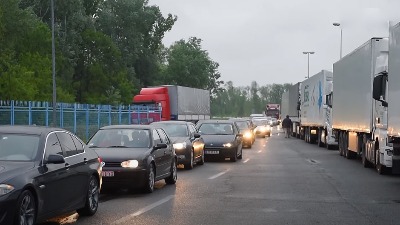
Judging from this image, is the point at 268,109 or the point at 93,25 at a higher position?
the point at 93,25

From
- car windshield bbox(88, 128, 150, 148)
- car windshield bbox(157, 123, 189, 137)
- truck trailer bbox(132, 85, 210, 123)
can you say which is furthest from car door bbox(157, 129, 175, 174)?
truck trailer bbox(132, 85, 210, 123)

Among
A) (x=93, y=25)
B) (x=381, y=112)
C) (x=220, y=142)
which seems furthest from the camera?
(x=93, y=25)

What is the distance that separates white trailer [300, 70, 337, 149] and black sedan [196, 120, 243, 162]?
8.95 m

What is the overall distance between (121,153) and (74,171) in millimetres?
4286

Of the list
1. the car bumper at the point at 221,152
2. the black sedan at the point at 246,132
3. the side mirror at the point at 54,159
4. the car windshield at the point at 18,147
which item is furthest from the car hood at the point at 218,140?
the side mirror at the point at 54,159

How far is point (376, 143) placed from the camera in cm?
2053

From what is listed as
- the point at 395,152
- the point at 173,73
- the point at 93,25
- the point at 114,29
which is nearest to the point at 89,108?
the point at 395,152

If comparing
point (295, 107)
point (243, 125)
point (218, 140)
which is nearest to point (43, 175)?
point (218, 140)

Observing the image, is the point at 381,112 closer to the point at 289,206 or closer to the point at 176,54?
the point at 289,206

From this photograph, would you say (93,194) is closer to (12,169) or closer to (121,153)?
(12,169)

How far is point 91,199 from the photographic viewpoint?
11.0 m

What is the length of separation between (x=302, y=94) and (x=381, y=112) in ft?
98.1

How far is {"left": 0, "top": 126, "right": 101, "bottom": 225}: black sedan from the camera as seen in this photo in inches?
323

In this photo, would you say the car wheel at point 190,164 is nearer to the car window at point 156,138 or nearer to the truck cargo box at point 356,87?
the truck cargo box at point 356,87
